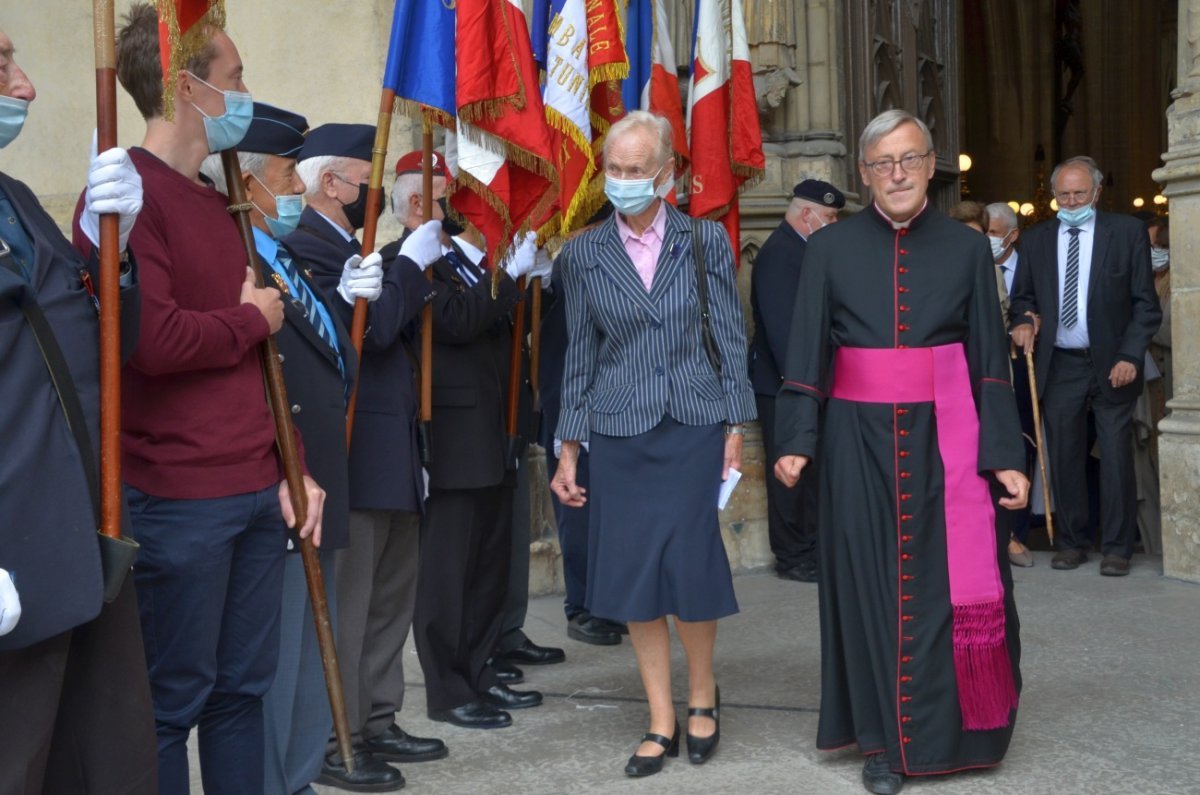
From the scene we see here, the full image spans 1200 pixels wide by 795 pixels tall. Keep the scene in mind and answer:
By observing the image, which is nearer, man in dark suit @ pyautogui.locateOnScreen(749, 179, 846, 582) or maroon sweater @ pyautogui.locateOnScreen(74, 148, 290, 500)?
maroon sweater @ pyautogui.locateOnScreen(74, 148, 290, 500)

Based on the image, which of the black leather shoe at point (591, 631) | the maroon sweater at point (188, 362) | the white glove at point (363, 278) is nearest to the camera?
the maroon sweater at point (188, 362)

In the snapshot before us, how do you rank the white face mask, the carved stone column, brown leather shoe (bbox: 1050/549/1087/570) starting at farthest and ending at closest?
the white face mask → brown leather shoe (bbox: 1050/549/1087/570) → the carved stone column

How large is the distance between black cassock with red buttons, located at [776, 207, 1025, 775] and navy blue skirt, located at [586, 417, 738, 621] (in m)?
0.27

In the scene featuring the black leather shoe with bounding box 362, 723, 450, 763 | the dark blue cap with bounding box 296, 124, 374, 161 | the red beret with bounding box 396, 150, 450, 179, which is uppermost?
the red beret with bounding box 396, 150, 450, 179

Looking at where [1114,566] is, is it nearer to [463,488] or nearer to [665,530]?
[665,530]

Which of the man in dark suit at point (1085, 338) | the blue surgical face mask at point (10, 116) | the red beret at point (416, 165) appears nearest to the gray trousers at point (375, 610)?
the red beret at point (416, 165)

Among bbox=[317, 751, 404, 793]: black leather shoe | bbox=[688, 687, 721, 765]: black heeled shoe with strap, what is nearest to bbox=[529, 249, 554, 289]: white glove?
bbox=[688, 687, 721, 765]: black heeled shoe with strap

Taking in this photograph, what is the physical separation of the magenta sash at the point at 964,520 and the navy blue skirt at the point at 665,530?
530 millimetres

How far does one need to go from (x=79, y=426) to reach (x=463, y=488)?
234 centimetres

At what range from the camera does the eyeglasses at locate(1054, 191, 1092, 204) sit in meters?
7.84

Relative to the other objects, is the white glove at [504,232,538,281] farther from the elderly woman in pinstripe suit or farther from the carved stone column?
the carved stone column

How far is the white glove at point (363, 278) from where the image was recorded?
13.5ft

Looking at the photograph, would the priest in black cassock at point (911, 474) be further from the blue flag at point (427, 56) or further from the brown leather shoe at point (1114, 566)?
the brown leather shoe at point (1114, 566)

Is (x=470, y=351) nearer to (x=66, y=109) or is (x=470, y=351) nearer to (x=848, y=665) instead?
(x=848, y=665)
